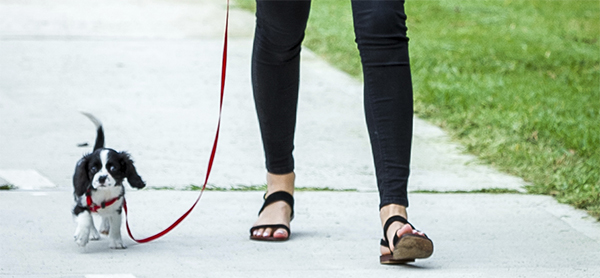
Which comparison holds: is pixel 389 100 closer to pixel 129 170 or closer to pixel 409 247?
pixel 409 247

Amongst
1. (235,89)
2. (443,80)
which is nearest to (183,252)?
(235,89)

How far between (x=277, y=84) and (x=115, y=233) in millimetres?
777

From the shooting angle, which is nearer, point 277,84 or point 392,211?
point 392,211

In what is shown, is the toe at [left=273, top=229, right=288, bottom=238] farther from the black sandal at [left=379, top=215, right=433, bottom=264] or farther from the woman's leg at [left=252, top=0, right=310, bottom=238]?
the black sandal at [left=379, top=215, right=433, bottom=264]

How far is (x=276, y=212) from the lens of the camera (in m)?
3.10

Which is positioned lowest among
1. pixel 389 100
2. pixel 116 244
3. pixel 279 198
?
pixel 116 244

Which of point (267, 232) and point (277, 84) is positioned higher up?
point (277, 84)

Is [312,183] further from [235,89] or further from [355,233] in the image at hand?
[235,89]

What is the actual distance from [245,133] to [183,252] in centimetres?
210

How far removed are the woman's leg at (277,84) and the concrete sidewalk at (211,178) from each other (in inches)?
7.2

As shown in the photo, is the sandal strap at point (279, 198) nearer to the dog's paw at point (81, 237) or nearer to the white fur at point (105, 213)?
the white fur at point (105, 213)

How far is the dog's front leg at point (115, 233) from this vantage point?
286cm

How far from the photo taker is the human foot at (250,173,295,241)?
3025mm

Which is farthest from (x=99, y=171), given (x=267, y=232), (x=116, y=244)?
(x=267, y=232)
